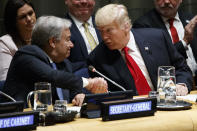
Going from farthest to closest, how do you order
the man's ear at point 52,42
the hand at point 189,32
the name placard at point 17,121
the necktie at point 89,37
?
the hand at point 189,32
the necktie at point 89,37
the man's ear at point 52,42
the name placard at point 17,121

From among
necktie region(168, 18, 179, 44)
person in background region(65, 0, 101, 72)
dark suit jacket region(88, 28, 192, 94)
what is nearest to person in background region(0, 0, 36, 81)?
person in background region(65, 0, 101, 72)

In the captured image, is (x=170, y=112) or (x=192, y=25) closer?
(x=170, y=112)

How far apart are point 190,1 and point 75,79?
3.65m

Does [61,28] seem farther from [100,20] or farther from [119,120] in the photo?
[119,120]

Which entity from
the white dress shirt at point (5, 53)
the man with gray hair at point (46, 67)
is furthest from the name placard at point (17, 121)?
the white dress shirt at point (5, 53)

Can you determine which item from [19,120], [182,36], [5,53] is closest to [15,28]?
[5,53]

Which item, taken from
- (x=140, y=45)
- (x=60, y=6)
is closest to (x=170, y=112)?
(x=140, y=45)

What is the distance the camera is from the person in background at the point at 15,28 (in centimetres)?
400

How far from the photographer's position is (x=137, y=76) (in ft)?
11.8

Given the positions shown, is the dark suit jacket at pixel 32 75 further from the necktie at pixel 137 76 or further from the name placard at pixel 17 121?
the name placard at pixel 17 121

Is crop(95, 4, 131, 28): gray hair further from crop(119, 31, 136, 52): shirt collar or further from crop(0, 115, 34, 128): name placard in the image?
crop(0, 115, 34, 128): name placard

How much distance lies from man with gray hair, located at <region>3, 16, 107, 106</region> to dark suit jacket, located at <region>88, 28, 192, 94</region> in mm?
502

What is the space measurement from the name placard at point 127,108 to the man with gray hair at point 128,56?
1.27 m

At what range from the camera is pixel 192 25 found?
15.5 ft
